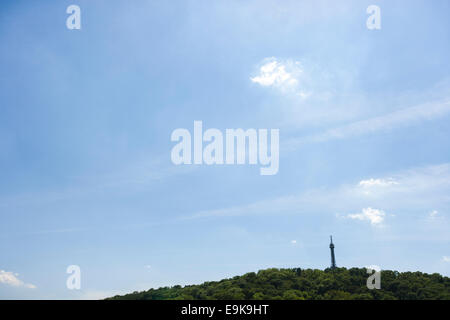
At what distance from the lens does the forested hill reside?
101875 millimetres

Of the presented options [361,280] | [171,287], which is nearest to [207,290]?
[171,287]

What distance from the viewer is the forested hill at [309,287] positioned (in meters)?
102

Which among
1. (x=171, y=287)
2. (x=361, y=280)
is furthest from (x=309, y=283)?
(x=171, y=287)

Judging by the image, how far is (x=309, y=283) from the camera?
11556cm

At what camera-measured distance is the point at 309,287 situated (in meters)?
113
